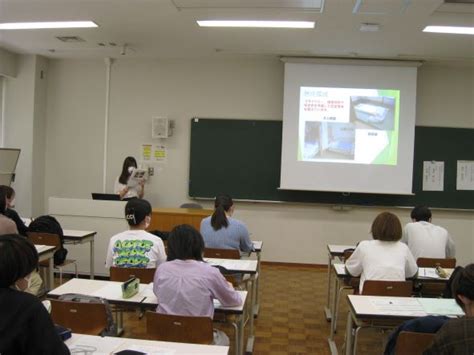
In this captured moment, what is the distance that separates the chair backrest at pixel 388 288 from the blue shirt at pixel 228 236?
1373 mm

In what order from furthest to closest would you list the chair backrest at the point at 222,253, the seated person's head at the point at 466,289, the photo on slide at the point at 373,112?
1. the photo on slide at the point at 373,112
2. the chair backrest at the point at 222,253
3. the seated person's head at the point at 466,289

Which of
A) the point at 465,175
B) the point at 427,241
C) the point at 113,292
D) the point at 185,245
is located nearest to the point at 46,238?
the point at 113,292

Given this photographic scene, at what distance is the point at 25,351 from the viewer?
1503mm

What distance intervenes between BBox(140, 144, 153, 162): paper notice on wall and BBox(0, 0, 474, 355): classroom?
0.06 m

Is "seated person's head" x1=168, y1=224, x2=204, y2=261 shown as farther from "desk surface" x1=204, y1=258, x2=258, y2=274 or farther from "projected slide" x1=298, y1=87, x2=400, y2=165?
"projected slide" x1=298, y1=87, x2=400, y2=165

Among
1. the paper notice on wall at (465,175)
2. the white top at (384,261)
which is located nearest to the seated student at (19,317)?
the white top at (384,261)

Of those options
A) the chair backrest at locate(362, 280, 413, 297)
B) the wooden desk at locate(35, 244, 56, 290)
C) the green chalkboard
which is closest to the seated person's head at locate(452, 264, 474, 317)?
the chair backrest at locate(362, 280, 413, 297)

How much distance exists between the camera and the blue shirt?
4.07 metres

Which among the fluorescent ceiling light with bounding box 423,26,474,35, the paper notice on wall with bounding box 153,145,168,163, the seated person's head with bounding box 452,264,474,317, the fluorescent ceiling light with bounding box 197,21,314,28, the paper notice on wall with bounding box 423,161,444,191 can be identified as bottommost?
the seated person's head with bounding box 452,264,474,317

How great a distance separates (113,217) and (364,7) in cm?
376

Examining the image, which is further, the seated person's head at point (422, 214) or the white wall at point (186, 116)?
the white wall at point (186, 116)

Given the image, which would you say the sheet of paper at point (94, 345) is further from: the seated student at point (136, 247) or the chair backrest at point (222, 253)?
the chair backrest at point (222, 253)

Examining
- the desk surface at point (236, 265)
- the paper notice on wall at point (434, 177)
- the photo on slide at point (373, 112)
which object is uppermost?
the photo on slide at point (373, 112)

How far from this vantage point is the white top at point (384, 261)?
3254mm
